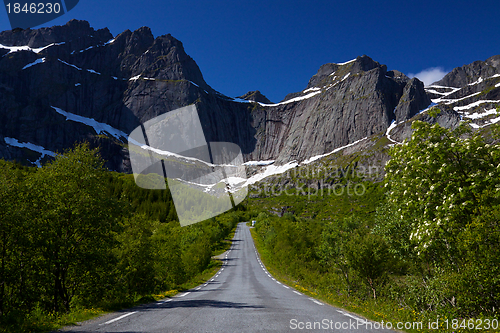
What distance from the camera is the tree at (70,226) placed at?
508 inches

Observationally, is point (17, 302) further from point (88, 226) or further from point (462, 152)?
point (462, 152)

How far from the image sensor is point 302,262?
36.4m

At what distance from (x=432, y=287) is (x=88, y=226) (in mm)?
16316

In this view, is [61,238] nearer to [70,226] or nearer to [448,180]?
[70,226]

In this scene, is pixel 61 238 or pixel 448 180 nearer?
pixel 448 180

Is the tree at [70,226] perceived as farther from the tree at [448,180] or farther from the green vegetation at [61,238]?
the tree at [448,180]

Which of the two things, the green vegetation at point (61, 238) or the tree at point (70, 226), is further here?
the tree at point (70, 226)

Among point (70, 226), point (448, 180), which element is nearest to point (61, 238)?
point (70, 226)

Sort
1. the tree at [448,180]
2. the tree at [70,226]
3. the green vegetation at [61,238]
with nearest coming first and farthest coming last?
the tree at [448,180]
the green vegetation at [61,238]
the tree at [70,226]

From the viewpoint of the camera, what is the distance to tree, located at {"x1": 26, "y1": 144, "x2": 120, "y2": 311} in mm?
12914

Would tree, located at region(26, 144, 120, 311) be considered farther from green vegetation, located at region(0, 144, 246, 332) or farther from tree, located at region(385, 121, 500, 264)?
tree, located at region(385, 121, 500, 264)

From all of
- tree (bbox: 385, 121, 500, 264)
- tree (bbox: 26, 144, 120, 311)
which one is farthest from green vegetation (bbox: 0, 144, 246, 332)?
tree (bbox: 385, 121, 500, 264)

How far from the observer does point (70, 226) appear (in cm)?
1398

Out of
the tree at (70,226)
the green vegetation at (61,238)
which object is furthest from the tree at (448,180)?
the tree at (70,226)
